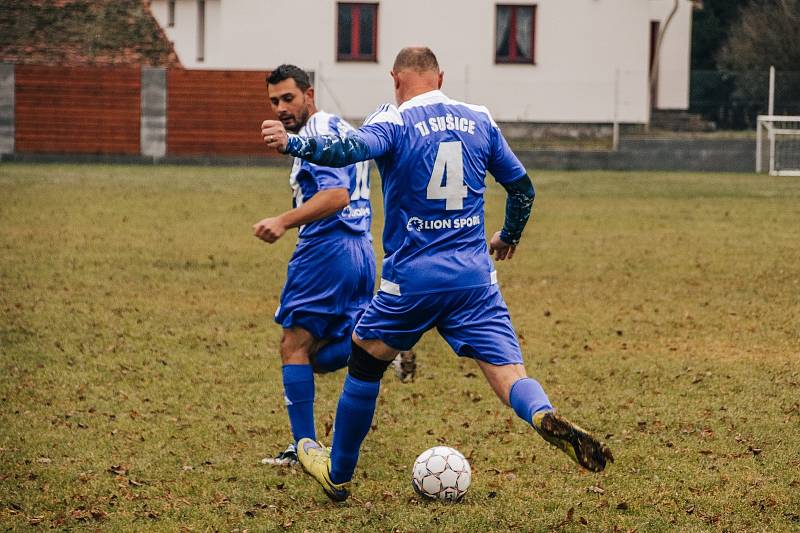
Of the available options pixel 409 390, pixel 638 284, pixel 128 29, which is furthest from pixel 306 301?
pixel 128 29

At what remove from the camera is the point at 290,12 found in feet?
112

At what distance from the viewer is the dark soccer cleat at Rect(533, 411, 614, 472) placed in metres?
4.81

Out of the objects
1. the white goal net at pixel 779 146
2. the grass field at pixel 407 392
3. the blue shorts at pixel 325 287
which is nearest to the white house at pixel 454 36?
the white goal net at pixel 779 146

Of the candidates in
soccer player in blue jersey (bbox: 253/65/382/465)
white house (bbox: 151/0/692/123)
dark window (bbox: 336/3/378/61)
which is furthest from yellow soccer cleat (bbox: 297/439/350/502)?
dark window (bbox: 336/3/378/61)

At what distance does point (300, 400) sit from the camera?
254 inches

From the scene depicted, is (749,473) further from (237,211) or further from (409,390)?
(237,211)

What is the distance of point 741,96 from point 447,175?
119ft

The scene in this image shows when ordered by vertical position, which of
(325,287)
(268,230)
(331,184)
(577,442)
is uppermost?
(331,184)

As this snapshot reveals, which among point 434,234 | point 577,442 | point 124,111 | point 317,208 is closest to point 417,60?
point 434,234

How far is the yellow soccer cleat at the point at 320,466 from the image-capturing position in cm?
577

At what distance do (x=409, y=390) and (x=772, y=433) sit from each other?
7.86 ft

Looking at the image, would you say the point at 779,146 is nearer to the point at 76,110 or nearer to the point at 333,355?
the point at 76,110

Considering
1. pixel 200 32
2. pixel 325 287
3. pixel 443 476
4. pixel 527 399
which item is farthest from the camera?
pixel 200 32

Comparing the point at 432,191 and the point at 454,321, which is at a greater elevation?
the point at 432,191
